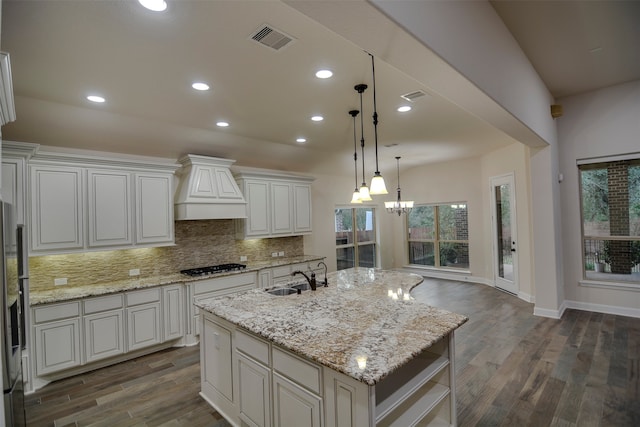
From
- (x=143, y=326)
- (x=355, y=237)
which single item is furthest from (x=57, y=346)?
(x=355, y=237)

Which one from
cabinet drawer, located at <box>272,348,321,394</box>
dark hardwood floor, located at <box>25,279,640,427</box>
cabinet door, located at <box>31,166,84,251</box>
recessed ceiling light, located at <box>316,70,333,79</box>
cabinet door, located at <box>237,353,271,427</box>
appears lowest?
dark hardwood floor, located at <box>25,279,640,427</box>

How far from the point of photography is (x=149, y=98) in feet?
10.4

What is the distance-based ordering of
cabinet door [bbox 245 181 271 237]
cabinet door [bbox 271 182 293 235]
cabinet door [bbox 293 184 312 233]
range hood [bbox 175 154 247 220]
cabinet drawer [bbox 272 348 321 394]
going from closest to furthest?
cabinet drawer [bbox 272 348 321 394], range hood [bbox 175 154 247 220], cabinet door [bbox 245 181 271 237], cabinet door [bbox 271 182 293 235], cabinet door [bbox 293 184 312 233]

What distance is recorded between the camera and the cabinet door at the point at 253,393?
7.09ft

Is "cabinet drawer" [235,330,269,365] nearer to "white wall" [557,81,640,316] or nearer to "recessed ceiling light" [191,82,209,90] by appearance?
"recessed ceiling light" [191,82,209,90]

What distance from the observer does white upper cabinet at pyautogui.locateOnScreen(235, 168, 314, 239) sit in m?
5.28

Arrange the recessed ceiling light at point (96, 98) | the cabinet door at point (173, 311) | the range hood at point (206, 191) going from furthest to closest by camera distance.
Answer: the range hood at point (206, 191) → the cabinet door at point (173, 311) → the recessed ceiling light at point (96, 98)

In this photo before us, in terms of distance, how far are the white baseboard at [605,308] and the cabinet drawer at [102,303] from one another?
6478mm

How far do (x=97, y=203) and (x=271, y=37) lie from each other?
2.98m

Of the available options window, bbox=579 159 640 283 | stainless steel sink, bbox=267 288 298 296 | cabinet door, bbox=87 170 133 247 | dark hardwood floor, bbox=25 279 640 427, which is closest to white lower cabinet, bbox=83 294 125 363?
dark hardwood floor, bbox=25 279 640 427

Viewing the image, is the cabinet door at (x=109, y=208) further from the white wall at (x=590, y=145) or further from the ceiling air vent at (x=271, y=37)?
the white wall at (x=590, y=145)

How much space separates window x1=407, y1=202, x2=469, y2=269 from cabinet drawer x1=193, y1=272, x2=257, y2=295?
5.05 meters

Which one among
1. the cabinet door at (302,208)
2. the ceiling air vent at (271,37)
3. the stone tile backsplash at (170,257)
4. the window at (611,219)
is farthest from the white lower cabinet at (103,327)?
the window at (611,219)

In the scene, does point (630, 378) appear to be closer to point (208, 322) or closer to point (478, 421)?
point (478, 421)
